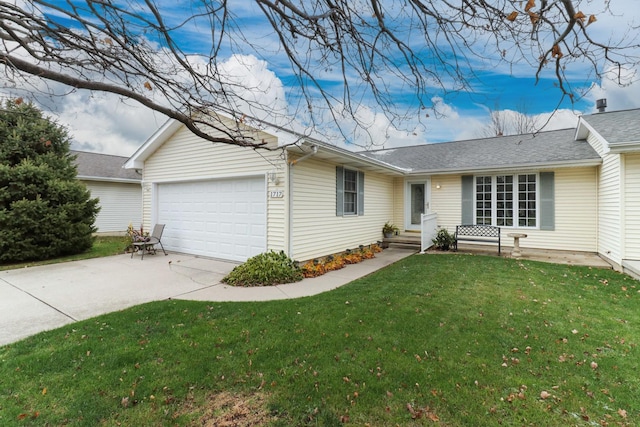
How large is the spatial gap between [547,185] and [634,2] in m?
8.32

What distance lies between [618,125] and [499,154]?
10.5ft

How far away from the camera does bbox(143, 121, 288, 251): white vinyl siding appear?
23.8 feet

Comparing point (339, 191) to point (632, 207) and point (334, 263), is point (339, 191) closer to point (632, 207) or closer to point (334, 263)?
point (334, 263)

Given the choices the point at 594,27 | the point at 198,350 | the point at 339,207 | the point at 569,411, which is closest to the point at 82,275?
the point at 198,350

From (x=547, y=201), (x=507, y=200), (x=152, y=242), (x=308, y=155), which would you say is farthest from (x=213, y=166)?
(x=547, y=201)

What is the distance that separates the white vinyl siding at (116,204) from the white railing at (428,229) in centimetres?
1404

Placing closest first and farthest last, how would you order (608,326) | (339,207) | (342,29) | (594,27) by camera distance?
(594,27)
(342,29)
(608,326)
(339,207)

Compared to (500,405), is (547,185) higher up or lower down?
higher up

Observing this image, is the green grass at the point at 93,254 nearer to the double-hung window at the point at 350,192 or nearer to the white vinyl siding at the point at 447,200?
the double-hung window at the point at 350,192

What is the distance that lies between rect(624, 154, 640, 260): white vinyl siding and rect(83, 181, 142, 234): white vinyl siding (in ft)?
61.0

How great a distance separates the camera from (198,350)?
3330mm

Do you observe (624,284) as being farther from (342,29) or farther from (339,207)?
(342,29)

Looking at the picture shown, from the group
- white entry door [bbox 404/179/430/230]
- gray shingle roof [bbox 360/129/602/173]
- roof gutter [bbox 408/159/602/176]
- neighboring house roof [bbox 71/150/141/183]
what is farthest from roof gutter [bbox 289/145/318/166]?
neighboring house roof [bbox 71/150/141/183]

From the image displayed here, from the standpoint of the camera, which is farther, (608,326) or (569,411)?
(608,326)
